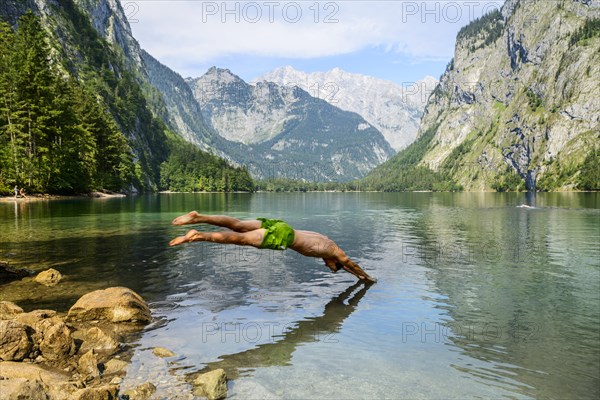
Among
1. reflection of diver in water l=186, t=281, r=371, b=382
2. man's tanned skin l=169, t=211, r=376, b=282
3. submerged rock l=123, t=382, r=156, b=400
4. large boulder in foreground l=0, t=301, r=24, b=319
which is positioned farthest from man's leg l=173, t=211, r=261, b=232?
large boulder in foreground l=0, t=301, r=24, b=319

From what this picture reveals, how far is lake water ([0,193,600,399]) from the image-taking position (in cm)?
1038

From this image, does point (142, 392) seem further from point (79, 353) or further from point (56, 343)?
point (56, 343)

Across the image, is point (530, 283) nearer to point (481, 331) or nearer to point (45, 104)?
point (481, 331)

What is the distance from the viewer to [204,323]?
14.5m

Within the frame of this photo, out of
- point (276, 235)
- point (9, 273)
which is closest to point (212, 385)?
point (276, 235)

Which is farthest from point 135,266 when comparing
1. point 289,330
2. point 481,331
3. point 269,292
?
point 481,331

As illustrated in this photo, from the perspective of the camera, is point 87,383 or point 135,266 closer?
point 87,383

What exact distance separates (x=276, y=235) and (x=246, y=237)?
1.12 m

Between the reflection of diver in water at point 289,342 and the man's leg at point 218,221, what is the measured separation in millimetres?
3595

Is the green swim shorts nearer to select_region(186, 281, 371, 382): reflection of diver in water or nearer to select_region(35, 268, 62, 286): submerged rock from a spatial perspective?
select_region(186, 281, 371, 382): reflection of diver in water

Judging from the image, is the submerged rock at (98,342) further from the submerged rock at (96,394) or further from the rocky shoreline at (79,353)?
the submerged rock at (96,394)

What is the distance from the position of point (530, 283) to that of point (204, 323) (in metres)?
15.0

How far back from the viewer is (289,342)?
12.8m

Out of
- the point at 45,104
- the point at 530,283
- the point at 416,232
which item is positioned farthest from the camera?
the point at 45,104
